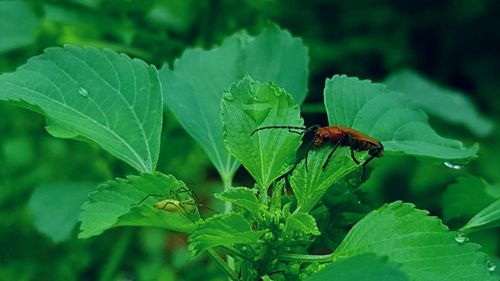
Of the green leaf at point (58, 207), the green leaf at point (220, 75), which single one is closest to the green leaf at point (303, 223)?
the green leaf at point (220, 75)

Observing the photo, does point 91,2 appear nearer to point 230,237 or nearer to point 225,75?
point 225,75

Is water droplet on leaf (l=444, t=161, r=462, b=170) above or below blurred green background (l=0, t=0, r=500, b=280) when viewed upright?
above

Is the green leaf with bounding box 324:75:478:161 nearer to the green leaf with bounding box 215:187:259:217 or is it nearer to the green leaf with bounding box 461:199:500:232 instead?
the green leaf with bounding box 461:199:500:232

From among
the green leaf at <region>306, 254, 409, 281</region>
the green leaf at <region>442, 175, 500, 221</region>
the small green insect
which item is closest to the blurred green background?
the green leaf at <region>442, 175, 500, 221</region>

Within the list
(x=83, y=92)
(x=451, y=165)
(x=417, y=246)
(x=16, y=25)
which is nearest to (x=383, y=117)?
(x=451, y=165)

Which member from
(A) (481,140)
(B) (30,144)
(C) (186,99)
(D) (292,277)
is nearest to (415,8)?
(A) (481,140)

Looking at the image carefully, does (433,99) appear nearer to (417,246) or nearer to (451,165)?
(451,165)
